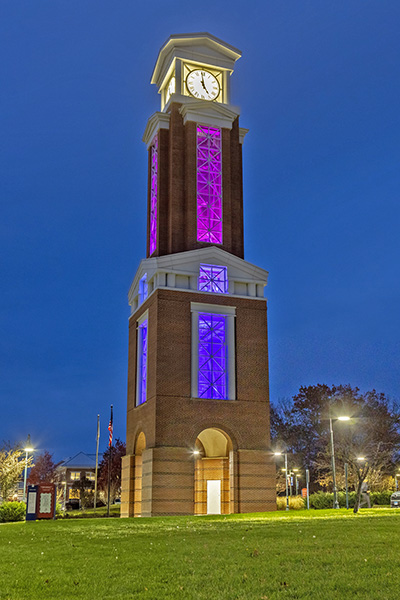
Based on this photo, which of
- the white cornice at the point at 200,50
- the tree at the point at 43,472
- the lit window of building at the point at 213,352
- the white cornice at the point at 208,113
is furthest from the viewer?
the tree at the point at 43,472

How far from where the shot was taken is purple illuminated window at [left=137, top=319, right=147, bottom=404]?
150 ft

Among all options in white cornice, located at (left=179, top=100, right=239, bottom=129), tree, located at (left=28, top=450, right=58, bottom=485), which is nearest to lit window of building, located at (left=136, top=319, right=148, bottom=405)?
white cornice, located at (left=179, top=100, right=239, bottom=129)

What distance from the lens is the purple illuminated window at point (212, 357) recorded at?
140 feet

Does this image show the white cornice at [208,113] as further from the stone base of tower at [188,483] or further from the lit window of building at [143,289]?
the stone base of tower at [188,483]

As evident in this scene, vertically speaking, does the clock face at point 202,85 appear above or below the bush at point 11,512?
above

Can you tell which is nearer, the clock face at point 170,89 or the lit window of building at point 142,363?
the lit window of building at point 142,363

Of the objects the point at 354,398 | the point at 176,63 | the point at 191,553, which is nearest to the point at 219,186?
the point at 176,63

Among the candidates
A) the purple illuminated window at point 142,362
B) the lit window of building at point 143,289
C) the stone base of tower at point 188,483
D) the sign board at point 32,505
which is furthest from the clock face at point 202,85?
the sign board at point 32,505

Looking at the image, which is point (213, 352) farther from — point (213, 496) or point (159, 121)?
point (159, 121)

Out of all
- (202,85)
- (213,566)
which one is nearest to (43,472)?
(202,85)

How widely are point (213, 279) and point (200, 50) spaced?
64.1 feet

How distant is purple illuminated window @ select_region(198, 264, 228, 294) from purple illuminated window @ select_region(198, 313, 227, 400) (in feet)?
6.54

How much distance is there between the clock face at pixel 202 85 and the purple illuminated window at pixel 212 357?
18.9 metres

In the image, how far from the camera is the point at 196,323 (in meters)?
42.9
